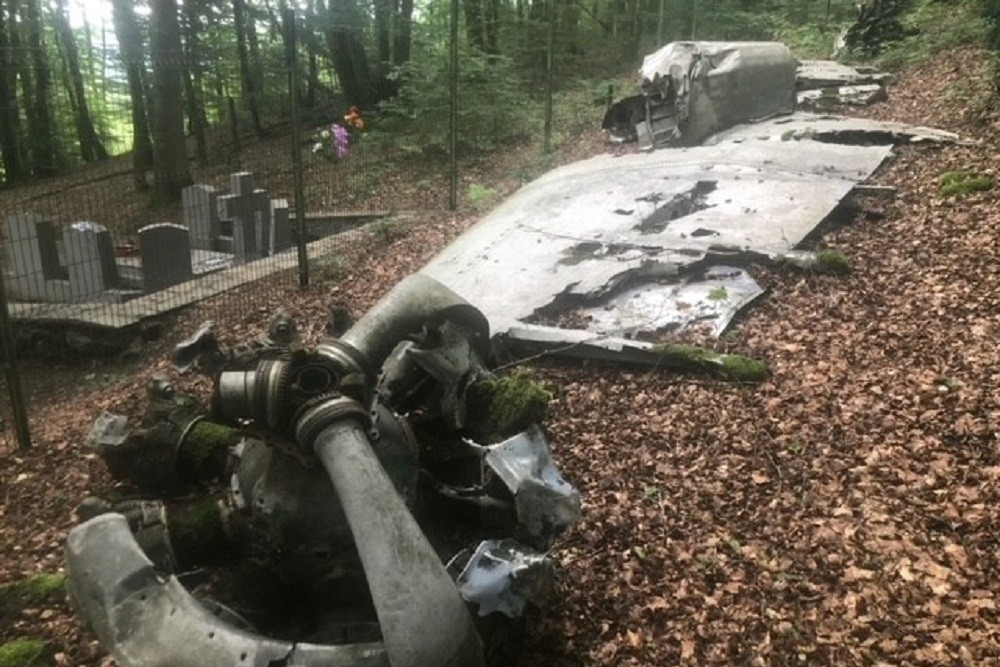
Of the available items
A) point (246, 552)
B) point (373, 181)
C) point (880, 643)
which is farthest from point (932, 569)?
point (373, 181)

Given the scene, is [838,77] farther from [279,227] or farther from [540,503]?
[540,503]

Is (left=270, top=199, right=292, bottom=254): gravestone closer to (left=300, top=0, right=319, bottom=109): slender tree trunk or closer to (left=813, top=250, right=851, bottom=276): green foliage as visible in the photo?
(left=300, top=0, right=319, bottom=109): slender tree trunk

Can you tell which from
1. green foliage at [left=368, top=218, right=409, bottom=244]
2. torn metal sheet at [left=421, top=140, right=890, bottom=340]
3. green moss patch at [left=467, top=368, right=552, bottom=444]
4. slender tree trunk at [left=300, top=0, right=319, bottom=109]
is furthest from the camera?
slender tree trunk at [left=300, top=0, right=319, bottom=109]

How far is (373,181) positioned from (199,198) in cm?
359

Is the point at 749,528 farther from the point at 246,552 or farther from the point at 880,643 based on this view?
the point at 246,552

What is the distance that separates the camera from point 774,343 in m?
5.89

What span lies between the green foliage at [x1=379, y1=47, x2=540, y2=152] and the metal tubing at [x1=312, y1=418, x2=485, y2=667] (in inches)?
522

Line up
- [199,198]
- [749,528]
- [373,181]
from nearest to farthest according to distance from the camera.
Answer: [749,528] < [199,198] < [373,181]

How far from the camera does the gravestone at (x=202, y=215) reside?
11625mm

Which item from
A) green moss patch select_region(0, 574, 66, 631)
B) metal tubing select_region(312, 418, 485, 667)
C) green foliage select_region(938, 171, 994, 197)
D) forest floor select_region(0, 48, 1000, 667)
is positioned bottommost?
green moss patch select_region(0, 574, 66, 631)

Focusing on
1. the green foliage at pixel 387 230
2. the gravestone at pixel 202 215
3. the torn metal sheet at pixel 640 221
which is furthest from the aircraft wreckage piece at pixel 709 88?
the gravestone at pixel 202 215

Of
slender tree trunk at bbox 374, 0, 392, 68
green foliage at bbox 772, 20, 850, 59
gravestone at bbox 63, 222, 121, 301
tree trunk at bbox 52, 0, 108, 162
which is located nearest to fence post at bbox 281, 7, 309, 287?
gravestone at bbox 63, 222, 121, 301

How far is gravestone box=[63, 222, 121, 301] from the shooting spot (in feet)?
31.4

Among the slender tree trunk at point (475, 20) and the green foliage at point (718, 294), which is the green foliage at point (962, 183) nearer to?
the green foliage at point (718, 294)
